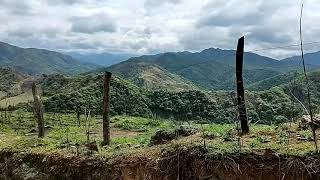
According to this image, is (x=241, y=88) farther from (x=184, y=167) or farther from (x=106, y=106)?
(x=106, y=106)

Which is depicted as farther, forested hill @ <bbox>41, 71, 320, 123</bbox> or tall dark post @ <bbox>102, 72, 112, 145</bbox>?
forested hill @ <bbox>41, 71, 320, 123</bbox>

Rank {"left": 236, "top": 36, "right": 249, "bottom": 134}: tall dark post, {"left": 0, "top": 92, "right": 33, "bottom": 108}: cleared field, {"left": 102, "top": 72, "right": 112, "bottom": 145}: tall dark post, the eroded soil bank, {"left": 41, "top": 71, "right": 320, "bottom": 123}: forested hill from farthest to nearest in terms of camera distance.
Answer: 1. {"left": 0, "top": 92, "right": 33, "bottom": 108}: cleared field
2. {"left": 41, "top": 71, "right": 320, "bottom": 123}: forested hill
3. {"left": 102, "top": 72, "right": 112, "bottom": 145}: tall dark post
4. {"left": 236, "top": 36, "right": 249, "bottom": 134}: tall dark post
5. the eroded soil bank

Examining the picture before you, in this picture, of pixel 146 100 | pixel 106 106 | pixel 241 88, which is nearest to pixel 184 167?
pixel 241 88

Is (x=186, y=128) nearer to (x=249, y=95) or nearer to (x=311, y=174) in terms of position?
(x=311, y=174)

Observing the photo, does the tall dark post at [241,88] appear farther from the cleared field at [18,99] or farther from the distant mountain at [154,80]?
the distant mountain at [154,80]

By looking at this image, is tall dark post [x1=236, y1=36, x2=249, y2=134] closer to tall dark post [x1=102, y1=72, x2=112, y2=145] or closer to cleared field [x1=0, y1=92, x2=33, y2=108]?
tall dark post [x1=102, y1=72, x2=112, y2=145]

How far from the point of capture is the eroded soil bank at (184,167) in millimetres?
11664

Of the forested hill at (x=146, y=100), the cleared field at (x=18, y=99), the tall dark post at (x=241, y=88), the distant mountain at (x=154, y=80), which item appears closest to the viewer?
the tall dark post at (x=241, y=88)

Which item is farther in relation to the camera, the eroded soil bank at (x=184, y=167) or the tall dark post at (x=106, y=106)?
the tall dark post at (x=106, y=106)

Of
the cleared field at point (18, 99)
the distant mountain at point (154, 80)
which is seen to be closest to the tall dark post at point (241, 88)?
the cleared field at point (18, 99)

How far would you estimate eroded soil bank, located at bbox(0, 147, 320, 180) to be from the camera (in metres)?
11.7

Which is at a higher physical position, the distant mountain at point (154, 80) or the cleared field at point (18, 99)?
the distant mountain at point (154, 80)

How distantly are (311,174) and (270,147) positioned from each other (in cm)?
151

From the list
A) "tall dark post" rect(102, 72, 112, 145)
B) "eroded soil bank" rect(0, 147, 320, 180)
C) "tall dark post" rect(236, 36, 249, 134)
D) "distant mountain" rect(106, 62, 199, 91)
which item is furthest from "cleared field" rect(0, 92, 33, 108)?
"tall dark post" rect(236, 36, 249, 134)
